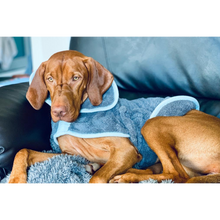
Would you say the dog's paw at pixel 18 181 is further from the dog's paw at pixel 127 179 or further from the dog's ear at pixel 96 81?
the dog's ear at pixel 96 81

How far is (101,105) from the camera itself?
201cm

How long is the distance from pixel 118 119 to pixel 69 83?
0.49 m

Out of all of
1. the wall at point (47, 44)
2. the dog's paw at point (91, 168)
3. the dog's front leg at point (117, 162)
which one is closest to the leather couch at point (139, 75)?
the dog's paw at point (91, 168)

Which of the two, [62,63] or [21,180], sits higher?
[62,63]

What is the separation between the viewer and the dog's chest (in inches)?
79.1

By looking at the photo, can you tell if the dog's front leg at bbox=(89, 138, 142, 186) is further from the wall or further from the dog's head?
the wall

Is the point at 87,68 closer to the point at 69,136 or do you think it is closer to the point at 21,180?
the point at 69,136

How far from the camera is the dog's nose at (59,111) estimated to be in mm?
1734

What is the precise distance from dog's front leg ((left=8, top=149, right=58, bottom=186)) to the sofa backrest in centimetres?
128

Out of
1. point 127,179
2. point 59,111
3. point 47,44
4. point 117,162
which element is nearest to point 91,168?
point 117,162

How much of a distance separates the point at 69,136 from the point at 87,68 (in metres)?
0.59

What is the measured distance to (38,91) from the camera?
2.01m

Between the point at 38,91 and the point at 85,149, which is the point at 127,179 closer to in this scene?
the point at 85,149
